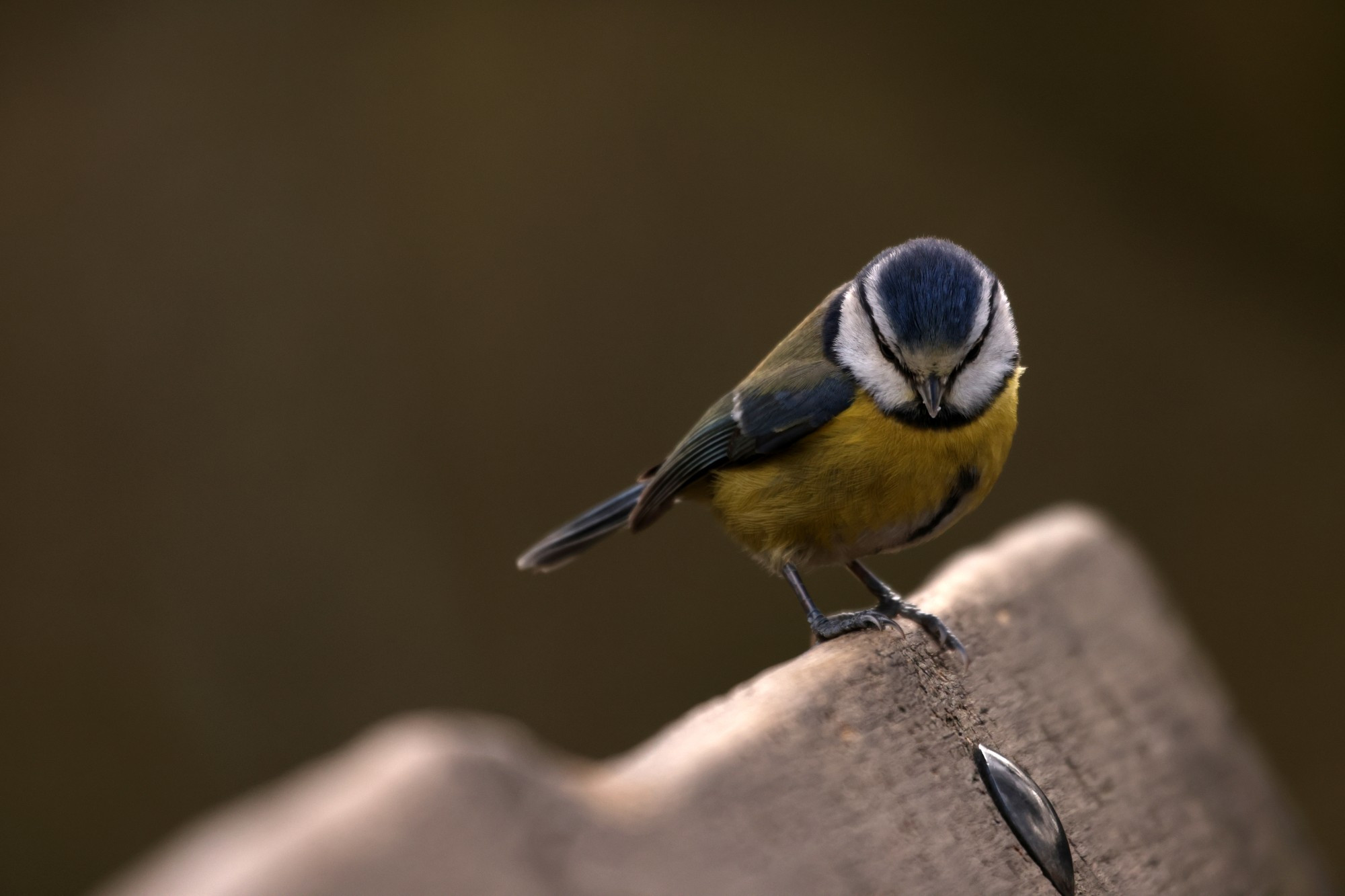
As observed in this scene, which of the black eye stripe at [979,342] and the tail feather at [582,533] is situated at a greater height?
the black eye stripe at [979,342]

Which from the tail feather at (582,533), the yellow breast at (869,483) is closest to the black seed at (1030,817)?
the yellow breast at (869,483)

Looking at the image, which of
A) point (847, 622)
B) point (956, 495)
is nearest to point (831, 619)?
point (847, 622)

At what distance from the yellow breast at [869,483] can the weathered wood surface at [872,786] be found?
71mm

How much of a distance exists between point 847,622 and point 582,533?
0.57 metres

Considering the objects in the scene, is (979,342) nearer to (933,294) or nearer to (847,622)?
(933,294)

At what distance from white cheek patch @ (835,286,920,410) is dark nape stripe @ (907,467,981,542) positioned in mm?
94

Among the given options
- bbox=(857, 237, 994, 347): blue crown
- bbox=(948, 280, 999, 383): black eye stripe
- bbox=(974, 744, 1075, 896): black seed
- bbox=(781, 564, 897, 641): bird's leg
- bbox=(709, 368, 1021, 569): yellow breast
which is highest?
bbox=(857, 237, 994, 347): blue crown

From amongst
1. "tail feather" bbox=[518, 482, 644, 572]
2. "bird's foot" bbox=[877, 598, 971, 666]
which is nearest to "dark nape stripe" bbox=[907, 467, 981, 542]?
"bird's foot" bbox=[877, 598, 971, 666]

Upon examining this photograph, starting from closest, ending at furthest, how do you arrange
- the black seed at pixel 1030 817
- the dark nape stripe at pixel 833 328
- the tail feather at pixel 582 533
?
the black seed at pixel 1030 817
the dark nape stripe at pixel 833 328
the tail feather at pixel 582 533

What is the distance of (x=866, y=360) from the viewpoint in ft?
Answer: 4.37

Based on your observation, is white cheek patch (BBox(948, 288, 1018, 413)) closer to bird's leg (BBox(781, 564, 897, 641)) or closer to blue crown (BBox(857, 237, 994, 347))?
blue crown (BBox(857, 237, 994, 347))

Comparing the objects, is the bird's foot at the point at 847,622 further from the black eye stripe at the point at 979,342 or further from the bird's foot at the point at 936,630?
the black eye stripe at the point at 979,342

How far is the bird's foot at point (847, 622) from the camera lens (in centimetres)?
101

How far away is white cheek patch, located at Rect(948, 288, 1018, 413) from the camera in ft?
4.20
